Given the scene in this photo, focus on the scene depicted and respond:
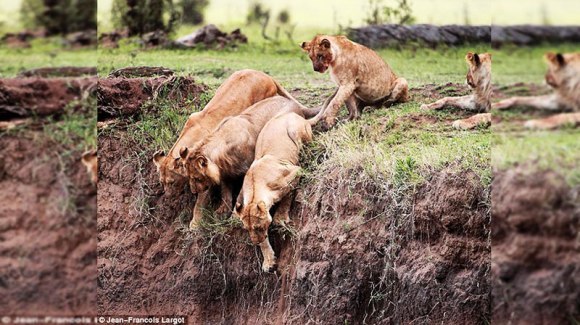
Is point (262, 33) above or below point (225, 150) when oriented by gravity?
above

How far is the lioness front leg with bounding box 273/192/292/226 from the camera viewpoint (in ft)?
19.4

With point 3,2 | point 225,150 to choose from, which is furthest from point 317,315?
point 3,2

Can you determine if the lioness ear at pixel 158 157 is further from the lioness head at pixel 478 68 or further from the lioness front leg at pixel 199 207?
the lioness head at pixel 478 68

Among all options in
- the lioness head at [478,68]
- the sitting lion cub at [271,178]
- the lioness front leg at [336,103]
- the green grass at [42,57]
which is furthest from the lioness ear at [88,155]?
the lioness head at [478,68]

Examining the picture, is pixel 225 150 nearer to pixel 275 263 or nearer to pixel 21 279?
pixel 275 263

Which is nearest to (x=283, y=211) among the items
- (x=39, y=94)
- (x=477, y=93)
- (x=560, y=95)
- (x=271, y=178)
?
(x=271, y=178)

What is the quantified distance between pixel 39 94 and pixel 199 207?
121cm

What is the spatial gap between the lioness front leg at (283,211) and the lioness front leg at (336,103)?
501 millimetres

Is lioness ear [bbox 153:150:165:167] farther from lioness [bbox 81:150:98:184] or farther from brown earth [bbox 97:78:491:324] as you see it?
lioness [bbox 81:150:98:184]

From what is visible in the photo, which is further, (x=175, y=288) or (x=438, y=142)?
(x=175, y=288)

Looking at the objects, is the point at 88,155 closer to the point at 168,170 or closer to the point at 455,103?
the point at 168,170

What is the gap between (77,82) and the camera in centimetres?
637

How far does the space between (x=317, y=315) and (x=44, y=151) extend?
199 cm

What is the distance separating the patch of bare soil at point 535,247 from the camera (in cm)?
388
